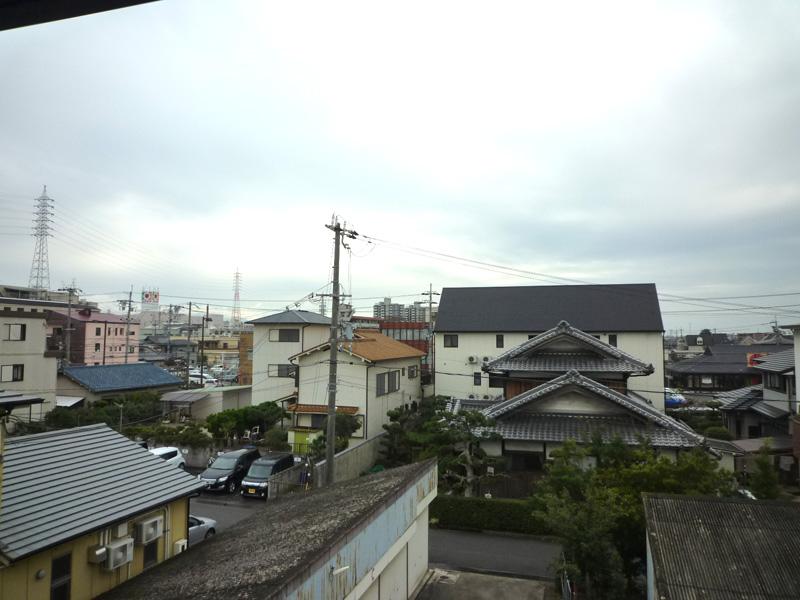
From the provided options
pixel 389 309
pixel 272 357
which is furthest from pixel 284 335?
pixel 389 309

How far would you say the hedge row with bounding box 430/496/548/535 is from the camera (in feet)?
51.2

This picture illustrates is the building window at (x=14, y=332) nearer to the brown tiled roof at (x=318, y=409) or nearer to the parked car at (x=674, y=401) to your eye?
the brown tiled roof at (x=318, y=409)

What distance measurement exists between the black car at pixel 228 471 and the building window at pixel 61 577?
11.9 meters

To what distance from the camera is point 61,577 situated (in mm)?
7250

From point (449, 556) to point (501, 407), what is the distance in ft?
18.4

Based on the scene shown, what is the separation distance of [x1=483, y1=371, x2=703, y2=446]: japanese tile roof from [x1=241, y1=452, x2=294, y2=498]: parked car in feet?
29.1

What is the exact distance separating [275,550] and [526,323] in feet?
103

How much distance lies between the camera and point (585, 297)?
37.3 meters

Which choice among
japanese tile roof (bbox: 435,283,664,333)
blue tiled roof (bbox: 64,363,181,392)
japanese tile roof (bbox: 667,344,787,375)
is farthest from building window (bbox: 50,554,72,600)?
japanese tile roof (bbox: 667,344,787,375)

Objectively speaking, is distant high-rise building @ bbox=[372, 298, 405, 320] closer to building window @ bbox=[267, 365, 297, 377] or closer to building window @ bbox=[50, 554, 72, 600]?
building window @ bbox=[267, 365, 297, 377]

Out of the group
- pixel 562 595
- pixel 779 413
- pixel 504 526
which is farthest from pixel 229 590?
pixel 779 413

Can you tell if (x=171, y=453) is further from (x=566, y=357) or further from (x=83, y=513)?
(x=566, y=357)

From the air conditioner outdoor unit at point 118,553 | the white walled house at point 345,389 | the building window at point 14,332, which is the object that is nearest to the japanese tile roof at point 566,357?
the white walled house at point 345,389

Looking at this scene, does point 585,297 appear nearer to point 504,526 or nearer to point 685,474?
point 504,526
